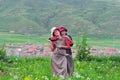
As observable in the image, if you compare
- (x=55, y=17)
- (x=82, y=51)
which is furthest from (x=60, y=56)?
(x=55, y=17)

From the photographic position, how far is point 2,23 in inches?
4951

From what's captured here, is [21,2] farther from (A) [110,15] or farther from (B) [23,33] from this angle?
(B) [23,33]

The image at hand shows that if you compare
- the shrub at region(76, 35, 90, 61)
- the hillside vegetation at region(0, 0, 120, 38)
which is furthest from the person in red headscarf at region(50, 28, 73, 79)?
the hillside vegetation at region(0, 0, 120, 38)

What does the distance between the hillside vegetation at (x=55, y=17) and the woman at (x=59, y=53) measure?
91.3 m

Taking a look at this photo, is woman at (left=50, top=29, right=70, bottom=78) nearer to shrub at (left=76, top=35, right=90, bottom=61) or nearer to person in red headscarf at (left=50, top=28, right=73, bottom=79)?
person in red headscarf at (left=50, top=28, right=73, bottom=79)

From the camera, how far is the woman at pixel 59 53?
15398 millimetres

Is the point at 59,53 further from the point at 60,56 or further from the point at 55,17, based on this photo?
the point at 55,17

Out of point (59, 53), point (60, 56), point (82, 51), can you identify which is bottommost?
point (82, 51)

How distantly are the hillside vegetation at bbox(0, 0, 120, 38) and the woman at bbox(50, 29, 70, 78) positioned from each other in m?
91.3

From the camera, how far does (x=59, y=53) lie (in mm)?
15625

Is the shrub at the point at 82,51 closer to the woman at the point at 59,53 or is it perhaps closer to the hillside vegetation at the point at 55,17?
the woman at the point at 59,53

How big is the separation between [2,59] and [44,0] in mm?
141354

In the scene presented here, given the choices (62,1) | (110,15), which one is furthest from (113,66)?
(62,1)

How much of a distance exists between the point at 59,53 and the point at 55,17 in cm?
11407
